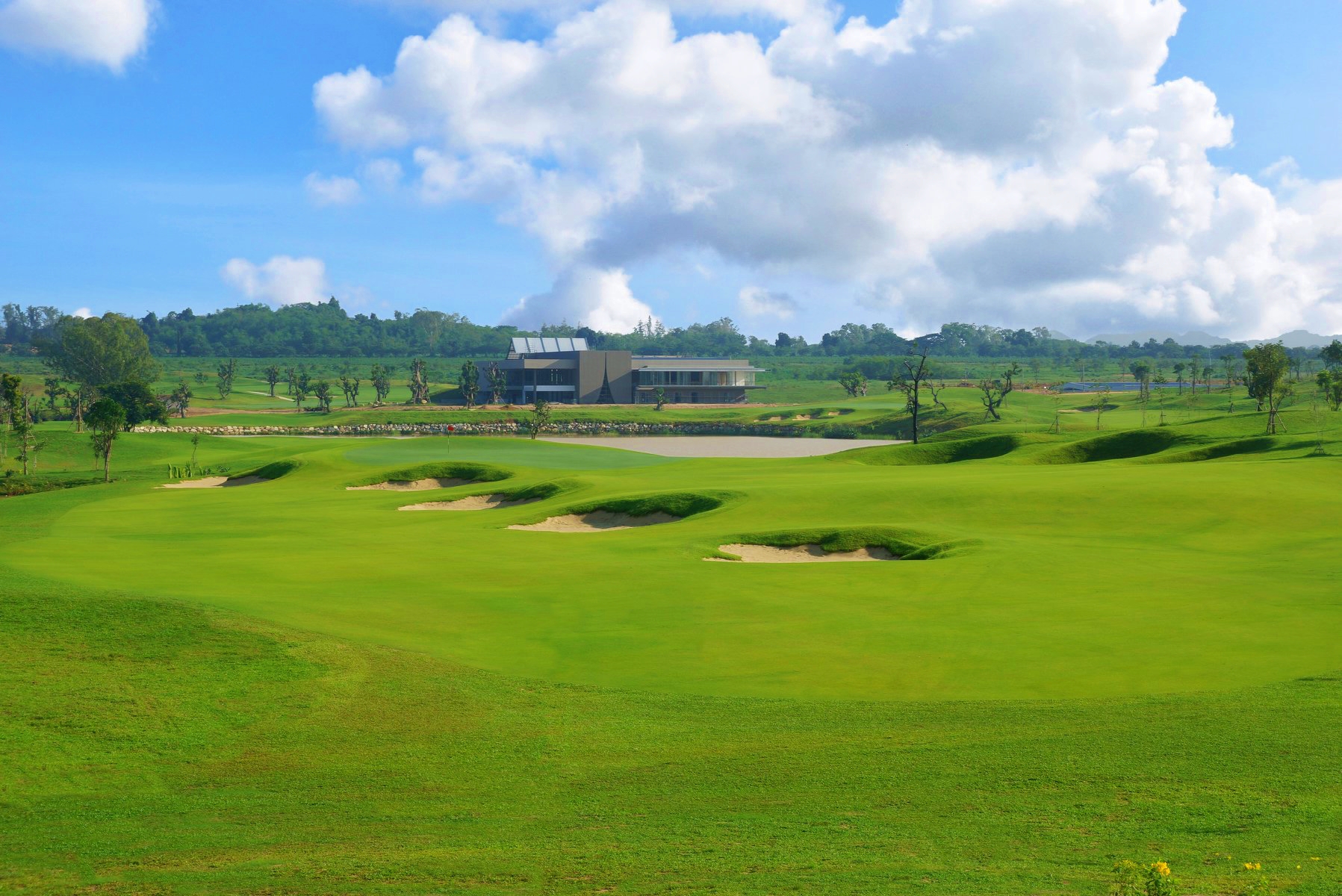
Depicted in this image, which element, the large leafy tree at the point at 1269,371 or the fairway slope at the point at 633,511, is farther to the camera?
the large leafy tree at the point at 1269,371

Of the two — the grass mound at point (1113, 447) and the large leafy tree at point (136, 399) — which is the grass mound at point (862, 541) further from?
the large leafy tree at point (136, 399)

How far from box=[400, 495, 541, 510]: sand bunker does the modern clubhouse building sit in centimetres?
11638

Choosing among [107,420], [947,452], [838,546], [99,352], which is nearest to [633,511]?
[838,546]

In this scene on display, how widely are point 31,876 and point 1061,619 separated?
672 inches

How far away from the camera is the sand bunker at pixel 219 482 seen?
201 ft

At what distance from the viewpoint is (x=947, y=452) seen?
62.5 metres

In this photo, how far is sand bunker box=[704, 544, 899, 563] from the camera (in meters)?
30.8

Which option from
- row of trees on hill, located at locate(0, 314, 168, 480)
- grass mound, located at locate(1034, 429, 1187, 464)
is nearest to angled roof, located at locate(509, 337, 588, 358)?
row of trees on hill, located at locate(0, 314, 168, 480)

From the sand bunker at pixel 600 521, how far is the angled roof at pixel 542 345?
467 ft

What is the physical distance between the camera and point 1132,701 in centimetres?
1539

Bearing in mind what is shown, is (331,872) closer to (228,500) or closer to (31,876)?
(31,876)

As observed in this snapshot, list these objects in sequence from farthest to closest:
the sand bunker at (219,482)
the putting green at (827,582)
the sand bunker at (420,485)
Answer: the sand bunker at (219,482) < the sand bunker at (420,485) < the putting green at (827,582)

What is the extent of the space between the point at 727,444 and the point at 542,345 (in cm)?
8343

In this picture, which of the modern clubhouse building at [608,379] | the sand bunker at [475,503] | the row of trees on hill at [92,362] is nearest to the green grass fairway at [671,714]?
the sand bunker at [475,503]
